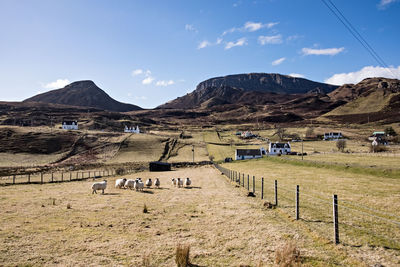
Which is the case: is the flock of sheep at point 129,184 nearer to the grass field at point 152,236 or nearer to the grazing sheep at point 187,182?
the grazing sheep at point 187,182

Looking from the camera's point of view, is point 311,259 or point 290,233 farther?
point 290,233

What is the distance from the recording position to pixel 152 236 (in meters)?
11.9

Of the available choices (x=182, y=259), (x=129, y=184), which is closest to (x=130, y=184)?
(x=129, y=184)

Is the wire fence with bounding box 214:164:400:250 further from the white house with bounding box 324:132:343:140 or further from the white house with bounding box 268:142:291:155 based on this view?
the white house with bounding box 324:132:343:140

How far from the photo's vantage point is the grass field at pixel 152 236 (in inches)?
363

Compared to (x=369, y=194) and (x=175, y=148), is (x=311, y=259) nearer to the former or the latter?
(x=369, y=194)

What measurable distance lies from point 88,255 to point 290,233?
8937 mm

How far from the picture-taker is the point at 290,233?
1178cm

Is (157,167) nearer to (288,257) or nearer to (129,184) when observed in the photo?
(129,184)

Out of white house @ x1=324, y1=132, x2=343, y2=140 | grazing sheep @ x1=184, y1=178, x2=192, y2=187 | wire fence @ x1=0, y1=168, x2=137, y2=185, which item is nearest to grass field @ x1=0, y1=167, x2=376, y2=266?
grazing sheep @ x1=184, y1=178, x2=192, y2=187

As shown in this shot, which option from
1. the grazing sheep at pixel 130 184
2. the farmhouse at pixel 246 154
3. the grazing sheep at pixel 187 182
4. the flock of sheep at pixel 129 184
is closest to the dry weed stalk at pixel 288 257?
the flock of sheep at pixel 129 184

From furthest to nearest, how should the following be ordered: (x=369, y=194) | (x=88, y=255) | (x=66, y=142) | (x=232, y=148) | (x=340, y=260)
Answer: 1. (x=232, y=148)
2. (x=66, y=142)
3. (x=369, y=194)
4. (x=88, y=255)
5. (x=340, y=260)

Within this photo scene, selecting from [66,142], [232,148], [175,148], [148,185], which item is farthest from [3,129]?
[148,185]

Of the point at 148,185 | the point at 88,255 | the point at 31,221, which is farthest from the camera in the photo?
the point at 148,185
